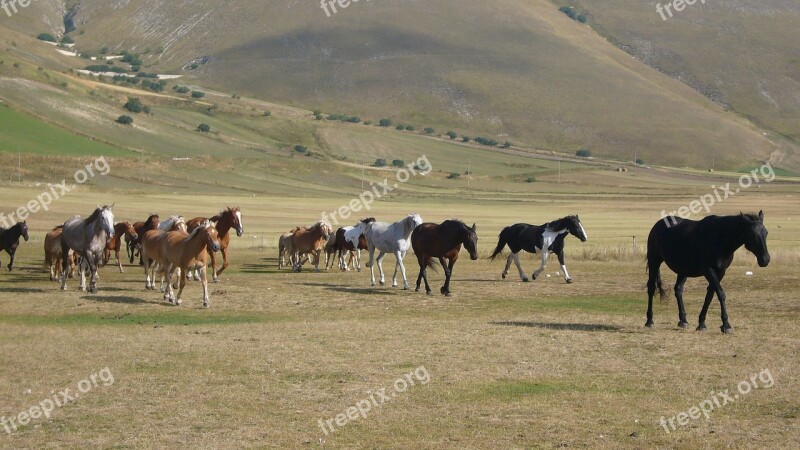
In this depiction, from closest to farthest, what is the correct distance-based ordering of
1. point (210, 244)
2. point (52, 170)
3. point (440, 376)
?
point (440, 376)
point (210, 244)
point (52, 170)

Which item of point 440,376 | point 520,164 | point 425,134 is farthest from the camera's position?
point 425,134

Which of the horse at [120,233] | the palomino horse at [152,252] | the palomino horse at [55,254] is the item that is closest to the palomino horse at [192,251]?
the palomino horse at [152,252]

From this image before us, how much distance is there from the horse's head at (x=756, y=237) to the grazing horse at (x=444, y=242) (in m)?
8.56

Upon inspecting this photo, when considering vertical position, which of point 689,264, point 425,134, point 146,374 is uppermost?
point 425,134

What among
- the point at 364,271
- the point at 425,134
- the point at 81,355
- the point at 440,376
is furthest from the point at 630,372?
the point at 425,134

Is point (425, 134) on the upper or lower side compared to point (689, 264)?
upper

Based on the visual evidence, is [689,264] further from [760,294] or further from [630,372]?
[760,294]

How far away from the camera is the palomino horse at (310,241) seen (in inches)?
1352

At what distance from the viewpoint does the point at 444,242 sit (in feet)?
88.6

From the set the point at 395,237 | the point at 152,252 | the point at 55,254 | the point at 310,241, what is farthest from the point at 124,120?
the point at 152,252

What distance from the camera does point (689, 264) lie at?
65.8 ft

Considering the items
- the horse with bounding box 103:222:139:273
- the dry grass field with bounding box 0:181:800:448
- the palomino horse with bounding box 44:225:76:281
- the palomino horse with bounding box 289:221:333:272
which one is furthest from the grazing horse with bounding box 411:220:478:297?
the palomino horse with bounding box 44:225:76:281

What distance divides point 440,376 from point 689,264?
7.34 m

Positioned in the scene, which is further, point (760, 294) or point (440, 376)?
point (760, 294)
